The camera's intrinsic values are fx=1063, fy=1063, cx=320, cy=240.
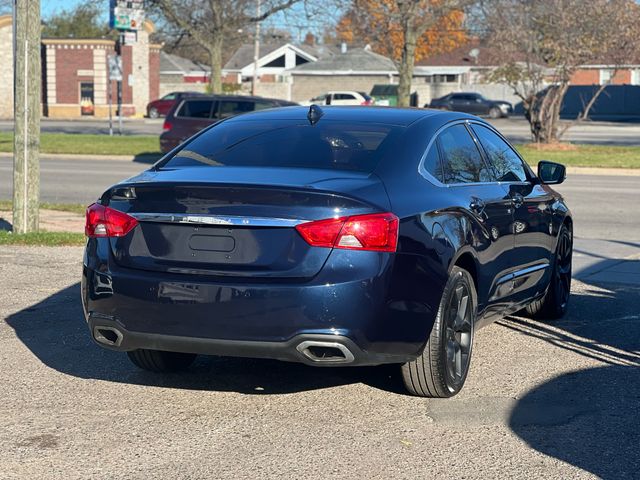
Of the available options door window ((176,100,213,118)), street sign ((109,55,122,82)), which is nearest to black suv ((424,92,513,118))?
street sign ((109,55,122,82))

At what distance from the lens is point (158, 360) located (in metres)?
6.29


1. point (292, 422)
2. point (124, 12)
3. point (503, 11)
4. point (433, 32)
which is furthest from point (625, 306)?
point (433, 32)

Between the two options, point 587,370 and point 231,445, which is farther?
point 587,370

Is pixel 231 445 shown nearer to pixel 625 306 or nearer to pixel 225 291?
pixel 225 291

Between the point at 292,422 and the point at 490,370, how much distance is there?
167 cm

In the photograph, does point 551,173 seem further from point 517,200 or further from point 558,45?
point 558,45

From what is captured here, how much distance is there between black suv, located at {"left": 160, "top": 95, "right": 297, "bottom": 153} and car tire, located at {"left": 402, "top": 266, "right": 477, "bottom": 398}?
19.1 m

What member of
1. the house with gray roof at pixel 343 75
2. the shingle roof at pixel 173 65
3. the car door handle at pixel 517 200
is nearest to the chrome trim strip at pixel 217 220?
the car door handle at pixel 517 200

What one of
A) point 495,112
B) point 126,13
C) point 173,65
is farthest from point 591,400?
point 173,65

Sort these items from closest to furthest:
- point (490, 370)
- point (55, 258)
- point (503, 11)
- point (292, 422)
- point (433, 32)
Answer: point (292, 422)
point (490, 370)
point (55, 258)
point (503, 11)
point (433, 32)

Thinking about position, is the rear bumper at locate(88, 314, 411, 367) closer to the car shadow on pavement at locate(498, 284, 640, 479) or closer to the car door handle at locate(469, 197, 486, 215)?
the car shadow on pavement at locate(498, 284, 640, 479)

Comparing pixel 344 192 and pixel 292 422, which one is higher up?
pixel 344 192

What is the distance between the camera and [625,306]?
28.6 feet

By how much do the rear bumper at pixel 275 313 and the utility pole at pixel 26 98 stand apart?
6446 millimetres
